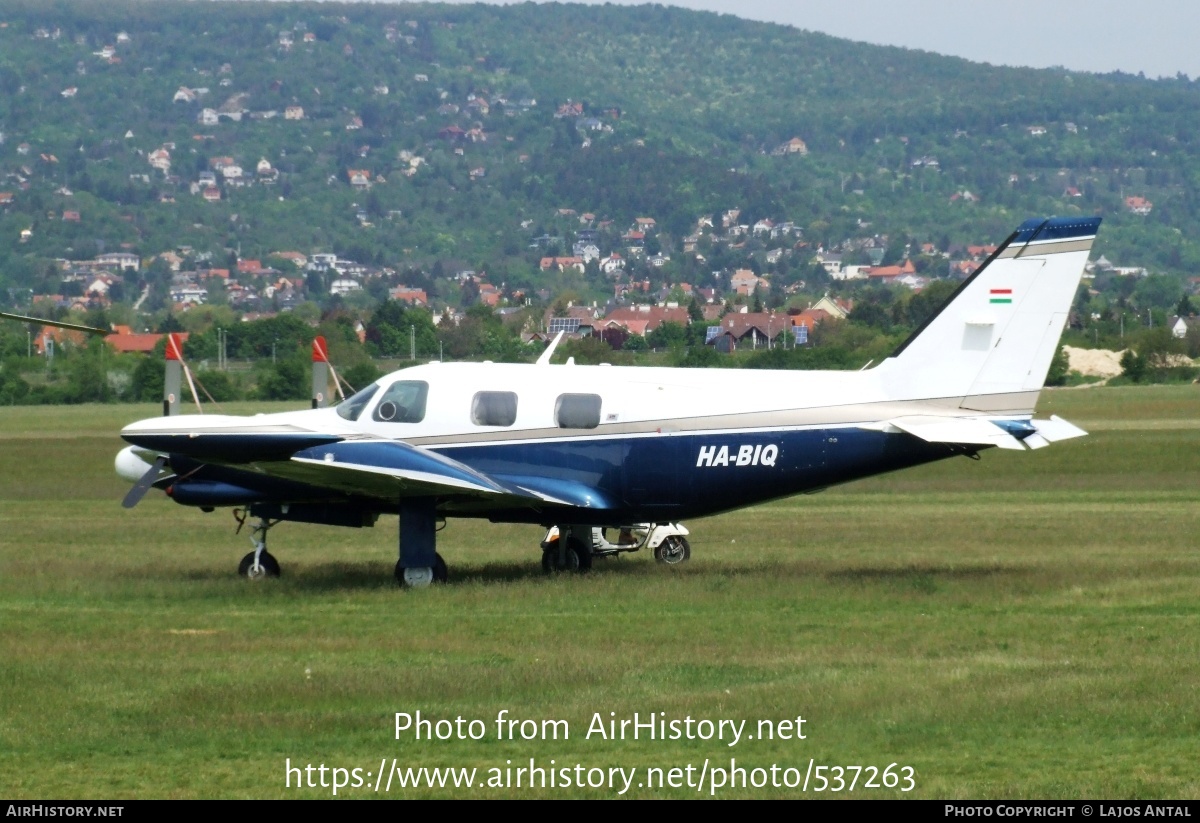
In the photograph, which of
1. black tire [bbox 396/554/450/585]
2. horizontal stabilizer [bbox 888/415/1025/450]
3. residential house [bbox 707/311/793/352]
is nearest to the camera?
horizontal stabilizer [bbox 888/415/1025/450]

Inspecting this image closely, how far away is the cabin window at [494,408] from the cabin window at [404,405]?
0.57m

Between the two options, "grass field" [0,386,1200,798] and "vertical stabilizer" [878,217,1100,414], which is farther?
"vertical stabilizer" [878,217,1100,414]

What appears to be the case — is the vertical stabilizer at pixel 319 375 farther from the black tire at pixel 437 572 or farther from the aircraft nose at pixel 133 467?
the black tire at pixel 437 572

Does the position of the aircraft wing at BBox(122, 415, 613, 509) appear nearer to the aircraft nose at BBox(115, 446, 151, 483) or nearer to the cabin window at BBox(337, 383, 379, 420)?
the cabin window at BBox(337, 383, 379, 420)

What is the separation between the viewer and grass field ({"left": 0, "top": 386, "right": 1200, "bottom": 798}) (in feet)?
36.9

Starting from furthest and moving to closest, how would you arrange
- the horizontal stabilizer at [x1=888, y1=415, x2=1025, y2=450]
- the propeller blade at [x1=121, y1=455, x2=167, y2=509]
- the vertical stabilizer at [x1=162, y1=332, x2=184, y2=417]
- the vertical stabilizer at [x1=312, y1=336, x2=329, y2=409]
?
1. the vertical stabilizer at [x1=312, y1=336, x2=329, y2=409]
2. the vertical stabilizer at [x1=162, y1=332, x2=184, y2=417]
3. the propeller blade at [x1=121, y1=455, x2=167, y2=509]
4. the horizontal stabilizer at [x1=888, y1=415, x2=1025, y2=450]

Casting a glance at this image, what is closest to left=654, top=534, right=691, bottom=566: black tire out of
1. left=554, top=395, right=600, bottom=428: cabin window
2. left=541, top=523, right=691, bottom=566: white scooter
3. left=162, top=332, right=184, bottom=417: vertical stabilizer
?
left=541, top=523, right=691, bottom=566: white scooter

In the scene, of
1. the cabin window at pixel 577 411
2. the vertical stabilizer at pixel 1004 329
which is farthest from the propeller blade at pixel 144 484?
the vertical stabilizer at pixel 1004 329

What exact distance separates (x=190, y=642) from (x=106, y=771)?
4881 millimetres

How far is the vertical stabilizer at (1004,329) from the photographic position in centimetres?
1919

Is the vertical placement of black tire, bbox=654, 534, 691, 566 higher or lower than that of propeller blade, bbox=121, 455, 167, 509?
lower

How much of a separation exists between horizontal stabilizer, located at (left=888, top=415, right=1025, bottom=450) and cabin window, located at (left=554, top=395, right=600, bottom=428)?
3268mm

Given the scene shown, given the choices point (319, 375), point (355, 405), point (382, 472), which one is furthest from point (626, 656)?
point (319, 375)

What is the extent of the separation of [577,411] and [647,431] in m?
0.81
